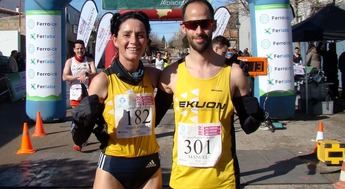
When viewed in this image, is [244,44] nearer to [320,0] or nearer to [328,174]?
[320,0]

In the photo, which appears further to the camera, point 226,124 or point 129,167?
point 129,167

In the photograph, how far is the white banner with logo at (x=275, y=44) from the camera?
37.5ft

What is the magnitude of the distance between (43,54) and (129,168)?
8.62 m

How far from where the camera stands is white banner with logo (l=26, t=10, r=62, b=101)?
1142 centimetres

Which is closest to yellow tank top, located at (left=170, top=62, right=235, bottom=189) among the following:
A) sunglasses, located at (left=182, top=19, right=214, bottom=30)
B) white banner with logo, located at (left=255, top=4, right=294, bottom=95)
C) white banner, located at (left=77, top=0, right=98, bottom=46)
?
sunglasses, located at (left=182, top=19, right=214, bottom=30)

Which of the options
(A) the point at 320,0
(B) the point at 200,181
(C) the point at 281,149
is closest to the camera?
(B) the point at 200,181

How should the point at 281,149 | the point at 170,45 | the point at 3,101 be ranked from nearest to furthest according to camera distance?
the point at 281,149 → the point at 3,101 → the point at 170,45

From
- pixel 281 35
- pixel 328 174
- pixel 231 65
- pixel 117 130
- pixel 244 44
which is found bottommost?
pixel 328 174

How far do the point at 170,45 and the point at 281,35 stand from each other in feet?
278

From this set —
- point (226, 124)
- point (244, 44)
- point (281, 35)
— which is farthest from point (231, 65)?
point (244, 44)

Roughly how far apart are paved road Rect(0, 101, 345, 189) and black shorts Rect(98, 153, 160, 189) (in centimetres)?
290

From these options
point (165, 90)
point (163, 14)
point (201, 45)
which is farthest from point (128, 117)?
point (163, 14)

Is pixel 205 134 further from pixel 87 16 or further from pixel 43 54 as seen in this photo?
pixel 87 16

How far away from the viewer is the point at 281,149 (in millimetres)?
8789
